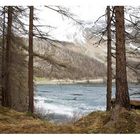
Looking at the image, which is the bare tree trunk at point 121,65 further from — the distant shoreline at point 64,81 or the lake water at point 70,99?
the lake water at point 70,99

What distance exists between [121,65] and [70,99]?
102 cm

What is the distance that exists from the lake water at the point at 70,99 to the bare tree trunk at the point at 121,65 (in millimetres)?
531

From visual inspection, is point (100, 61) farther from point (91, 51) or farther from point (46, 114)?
point (46, 114)

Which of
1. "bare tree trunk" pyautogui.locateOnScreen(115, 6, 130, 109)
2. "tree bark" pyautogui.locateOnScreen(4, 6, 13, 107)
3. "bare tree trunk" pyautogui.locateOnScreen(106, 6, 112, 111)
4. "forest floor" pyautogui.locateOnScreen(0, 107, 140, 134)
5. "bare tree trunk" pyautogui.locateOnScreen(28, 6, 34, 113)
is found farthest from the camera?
"tree bark" pyautogui.locateOnScreen(4, 6, 13, 107)

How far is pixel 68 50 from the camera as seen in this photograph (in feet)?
20.4

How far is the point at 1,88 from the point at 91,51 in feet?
6.86

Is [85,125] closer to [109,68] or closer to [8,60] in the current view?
[109,68]

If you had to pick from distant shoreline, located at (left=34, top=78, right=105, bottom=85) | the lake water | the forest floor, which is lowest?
the forest floor

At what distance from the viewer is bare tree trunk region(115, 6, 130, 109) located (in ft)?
18.0

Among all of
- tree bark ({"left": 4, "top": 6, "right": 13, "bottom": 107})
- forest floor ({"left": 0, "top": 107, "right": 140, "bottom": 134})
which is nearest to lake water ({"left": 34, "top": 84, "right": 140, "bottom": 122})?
forest floor ({"left": 0, "top": 107, "right": 140, "bottom": 134})

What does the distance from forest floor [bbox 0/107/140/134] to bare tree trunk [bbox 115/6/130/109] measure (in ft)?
0.61

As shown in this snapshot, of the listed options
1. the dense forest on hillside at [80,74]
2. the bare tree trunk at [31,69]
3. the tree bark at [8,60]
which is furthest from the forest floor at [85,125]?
the tree bark at [8,60]

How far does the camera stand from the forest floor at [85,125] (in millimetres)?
5352

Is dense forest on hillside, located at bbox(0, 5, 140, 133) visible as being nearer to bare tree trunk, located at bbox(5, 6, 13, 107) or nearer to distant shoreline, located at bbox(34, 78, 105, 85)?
distant shoreline, located at bbox(34, 78, 105, 85)
